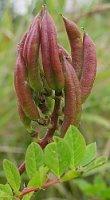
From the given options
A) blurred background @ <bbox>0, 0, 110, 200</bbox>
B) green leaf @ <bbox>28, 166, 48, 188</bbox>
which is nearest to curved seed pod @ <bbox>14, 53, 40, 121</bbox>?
green leaf @ <bbox>28, 166, 48, 188</bbox>

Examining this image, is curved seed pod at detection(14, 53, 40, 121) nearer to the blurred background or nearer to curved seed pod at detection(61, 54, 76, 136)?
curved seed pod at detection(61, 54, 76, 136)

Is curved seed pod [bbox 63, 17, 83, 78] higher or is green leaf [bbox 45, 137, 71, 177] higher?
curved seed pod [bbox 63, 17, 83, 78]

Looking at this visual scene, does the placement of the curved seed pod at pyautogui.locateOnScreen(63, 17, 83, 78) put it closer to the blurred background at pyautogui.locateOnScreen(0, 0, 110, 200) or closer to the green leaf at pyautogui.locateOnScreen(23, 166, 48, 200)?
the green leaf at pyautogui.locateOnScreen(23, 166, 48, 200)

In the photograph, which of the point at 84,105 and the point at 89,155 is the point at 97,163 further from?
the point at 84,105

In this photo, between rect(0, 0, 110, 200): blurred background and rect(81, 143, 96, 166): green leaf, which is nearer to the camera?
rect(81, 143, 96, 166): green leaf

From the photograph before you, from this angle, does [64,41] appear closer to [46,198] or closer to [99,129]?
[99,129]

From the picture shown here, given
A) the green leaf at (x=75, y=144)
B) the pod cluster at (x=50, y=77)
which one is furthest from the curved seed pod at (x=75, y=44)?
the green leaf at (x=75, y=144)
